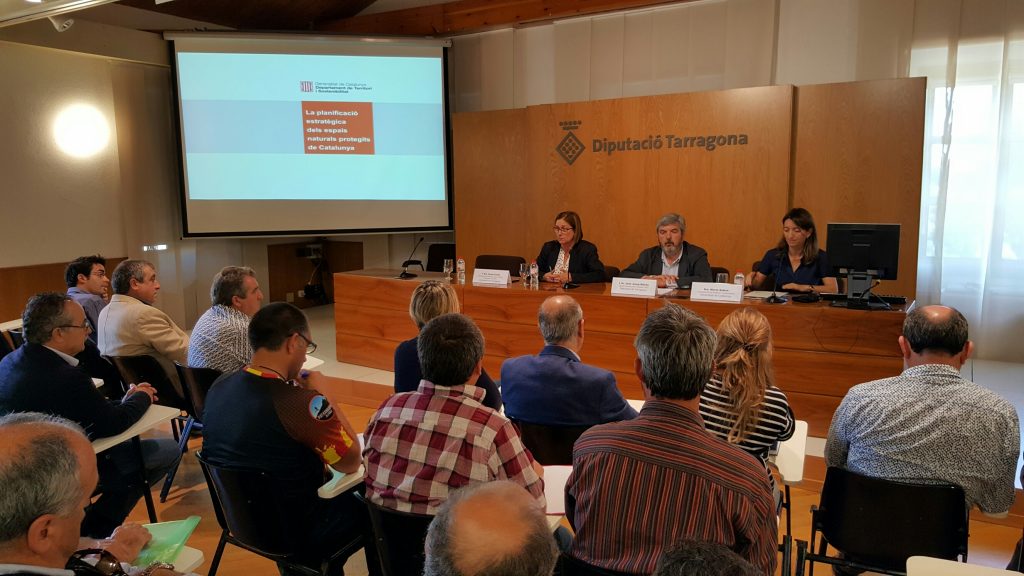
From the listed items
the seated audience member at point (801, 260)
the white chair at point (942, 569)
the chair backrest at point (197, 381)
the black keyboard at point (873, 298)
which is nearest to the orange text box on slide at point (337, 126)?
the chair backrest at point (197, 381)

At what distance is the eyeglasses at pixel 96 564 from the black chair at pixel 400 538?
59cm

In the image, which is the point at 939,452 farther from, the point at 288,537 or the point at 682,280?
the point at 682,280

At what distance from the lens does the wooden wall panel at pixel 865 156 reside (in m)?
5.27

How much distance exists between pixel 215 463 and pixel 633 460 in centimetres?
130

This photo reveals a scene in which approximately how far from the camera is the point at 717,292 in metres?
3.99

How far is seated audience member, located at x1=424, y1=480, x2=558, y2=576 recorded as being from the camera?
0.92 m

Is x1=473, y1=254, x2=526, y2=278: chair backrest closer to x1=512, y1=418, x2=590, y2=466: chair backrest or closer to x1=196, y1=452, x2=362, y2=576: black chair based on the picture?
x1=512, y1=418, x2=590, y2=466: chair backrest

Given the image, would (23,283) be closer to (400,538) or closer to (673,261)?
(673,261)

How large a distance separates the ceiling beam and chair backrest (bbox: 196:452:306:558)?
5.79 meters

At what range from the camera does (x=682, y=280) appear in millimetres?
4500

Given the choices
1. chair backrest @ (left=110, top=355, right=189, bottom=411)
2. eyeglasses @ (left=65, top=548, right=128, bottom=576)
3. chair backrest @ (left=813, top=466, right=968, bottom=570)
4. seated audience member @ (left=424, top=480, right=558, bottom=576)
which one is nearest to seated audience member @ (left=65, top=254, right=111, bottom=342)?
chair backrest @ (left=110, top=355, right=189, bottom=411)

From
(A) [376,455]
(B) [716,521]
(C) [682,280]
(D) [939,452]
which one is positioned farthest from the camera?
(C) [682,280]

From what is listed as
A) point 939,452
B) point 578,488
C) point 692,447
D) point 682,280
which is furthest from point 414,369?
point 682,280

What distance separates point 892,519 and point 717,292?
2122 millimetres
